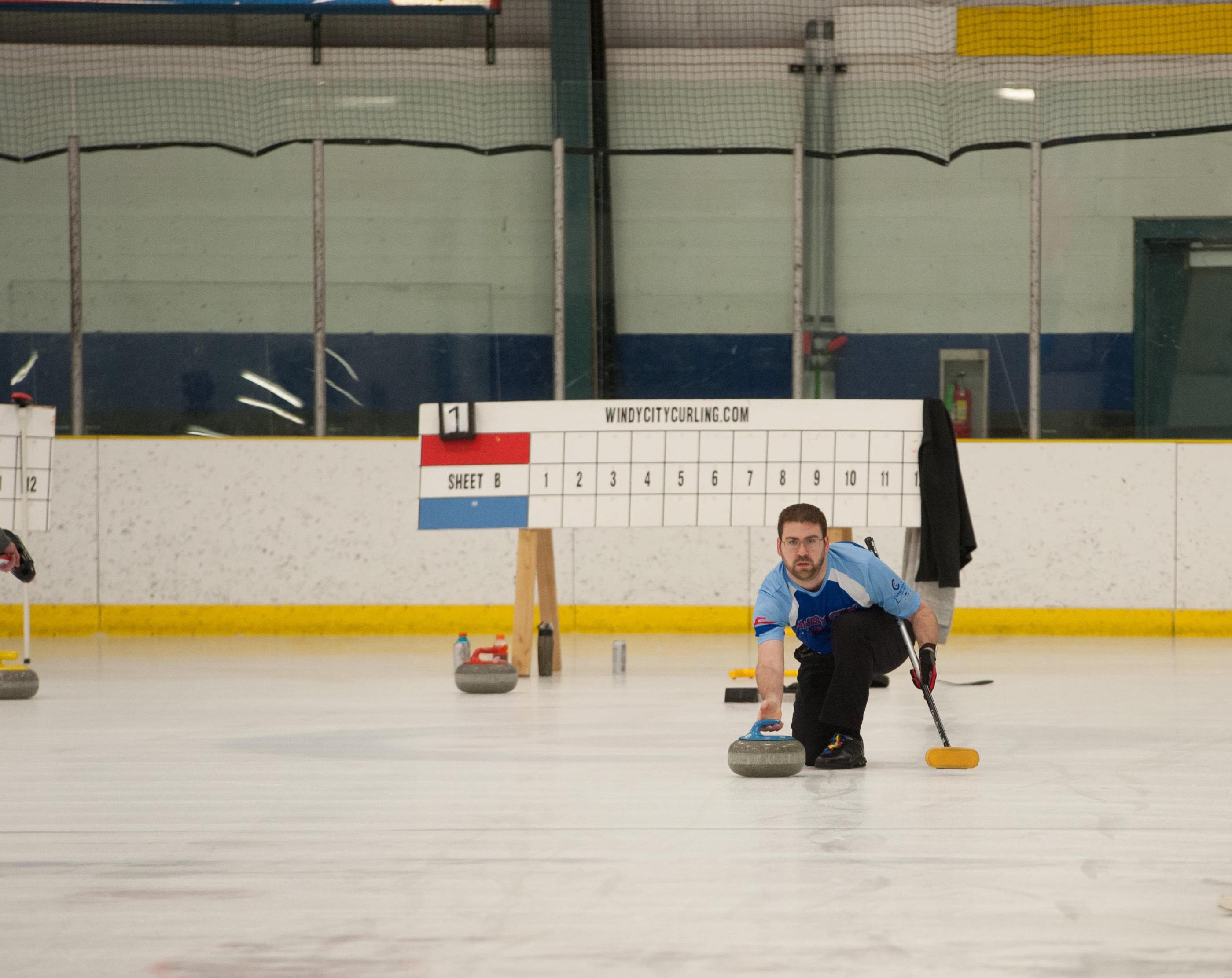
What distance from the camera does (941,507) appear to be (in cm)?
612

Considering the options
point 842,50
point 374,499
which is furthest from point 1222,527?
point 374,499

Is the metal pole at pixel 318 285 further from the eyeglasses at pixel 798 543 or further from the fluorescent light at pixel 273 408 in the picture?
the eyeglasses at pixel 798 543

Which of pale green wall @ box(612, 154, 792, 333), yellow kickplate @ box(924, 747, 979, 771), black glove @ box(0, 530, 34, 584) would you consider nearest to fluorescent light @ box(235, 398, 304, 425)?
pale green wall @ box(612, 154, 792, 333)

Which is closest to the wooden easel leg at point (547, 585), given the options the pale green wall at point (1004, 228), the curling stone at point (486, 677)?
the curling stone at point (486, 677)

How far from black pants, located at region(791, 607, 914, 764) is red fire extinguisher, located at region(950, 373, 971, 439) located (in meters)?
5.07

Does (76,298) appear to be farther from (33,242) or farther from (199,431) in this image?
(199,431)

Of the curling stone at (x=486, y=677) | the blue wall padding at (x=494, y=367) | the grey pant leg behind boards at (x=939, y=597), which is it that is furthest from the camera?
the blue wall padding at (x=494, y=367)

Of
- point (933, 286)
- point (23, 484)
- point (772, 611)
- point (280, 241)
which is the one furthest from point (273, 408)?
point (772, 611)

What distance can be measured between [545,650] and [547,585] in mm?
340

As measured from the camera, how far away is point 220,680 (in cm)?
625

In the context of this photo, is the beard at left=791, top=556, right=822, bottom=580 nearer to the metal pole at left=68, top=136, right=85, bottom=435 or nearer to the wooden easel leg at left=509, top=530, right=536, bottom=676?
the wooden easel leg at left=509, top=530, right=536, bottom=676

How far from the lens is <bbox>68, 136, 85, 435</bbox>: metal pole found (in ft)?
29.2

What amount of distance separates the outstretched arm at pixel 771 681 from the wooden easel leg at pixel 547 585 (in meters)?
3.03

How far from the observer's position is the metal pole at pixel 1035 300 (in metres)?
8.82
